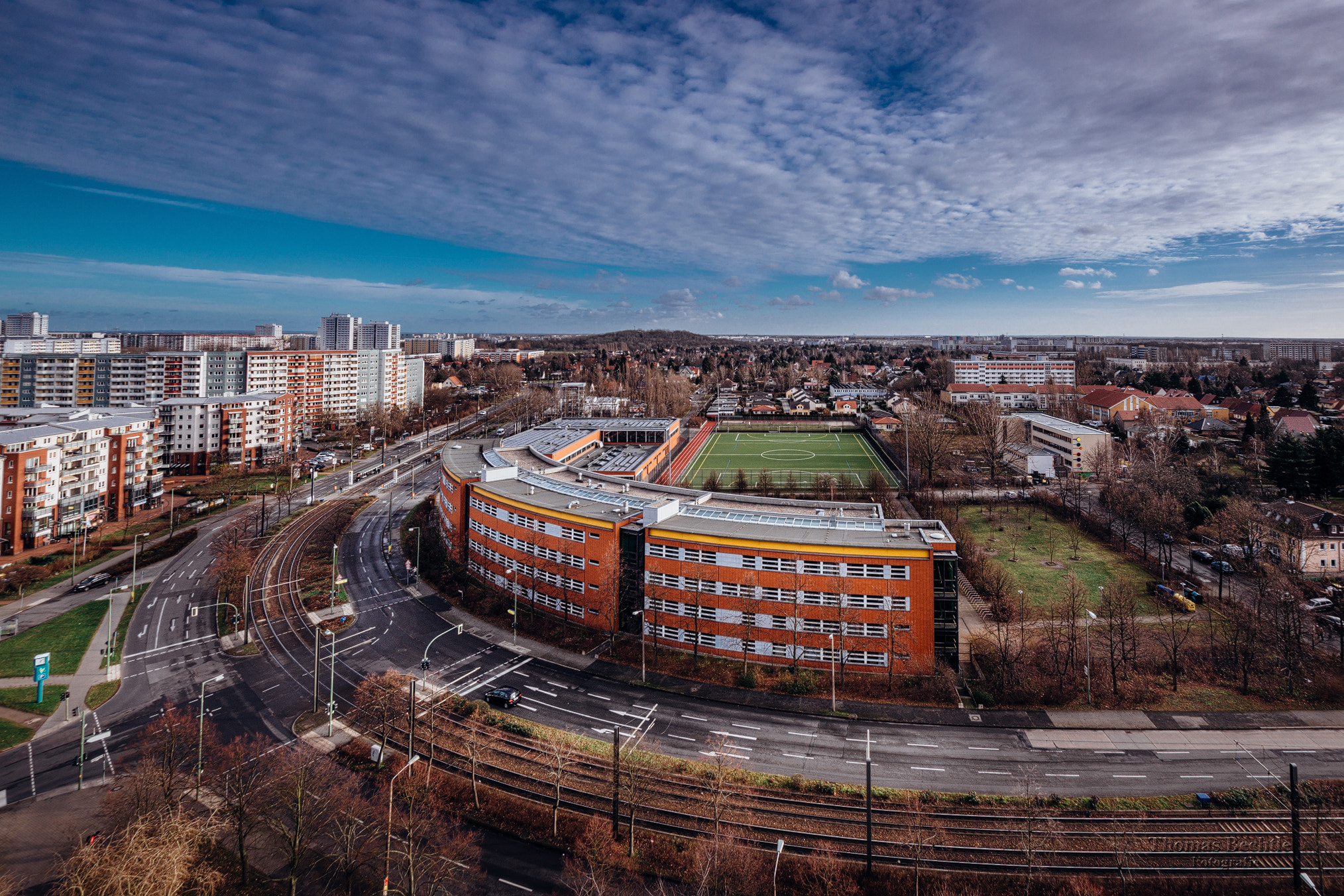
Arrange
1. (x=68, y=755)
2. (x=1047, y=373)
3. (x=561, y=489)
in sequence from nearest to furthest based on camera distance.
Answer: (x=68, y=755)
(x=561, y=489)
(x=1047, y=373)

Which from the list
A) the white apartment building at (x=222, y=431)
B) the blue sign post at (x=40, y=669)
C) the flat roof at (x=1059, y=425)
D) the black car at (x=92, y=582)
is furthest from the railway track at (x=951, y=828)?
the white apartment building at (x=222, y=431)

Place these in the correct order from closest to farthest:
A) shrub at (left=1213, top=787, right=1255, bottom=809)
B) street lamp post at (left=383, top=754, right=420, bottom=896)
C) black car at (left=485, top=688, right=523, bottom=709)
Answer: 1. street lamp post at (left=383, top=754, right=420, bottom=896)
2. shrub at (left=1213, top=787, right=1255, bottom=809)
3. black car at (left=485, top=688, right=523, bottom=709)

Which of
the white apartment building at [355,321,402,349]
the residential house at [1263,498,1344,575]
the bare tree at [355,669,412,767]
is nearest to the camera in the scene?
the bare tree at [355,669,412,767]

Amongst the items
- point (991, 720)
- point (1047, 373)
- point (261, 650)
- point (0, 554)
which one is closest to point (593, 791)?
point (991, 720)

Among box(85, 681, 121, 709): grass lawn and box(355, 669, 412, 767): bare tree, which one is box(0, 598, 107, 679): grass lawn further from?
box(355, 669, 412, 767): bare tree

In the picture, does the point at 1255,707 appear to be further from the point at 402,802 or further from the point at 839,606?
the point at 402,802

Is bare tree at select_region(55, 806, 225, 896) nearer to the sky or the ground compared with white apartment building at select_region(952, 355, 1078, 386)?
nearer to the ground

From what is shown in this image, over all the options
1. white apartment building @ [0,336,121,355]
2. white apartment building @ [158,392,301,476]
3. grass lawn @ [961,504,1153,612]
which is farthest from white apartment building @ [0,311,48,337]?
grass lawn @ [961,504,1153,612]
